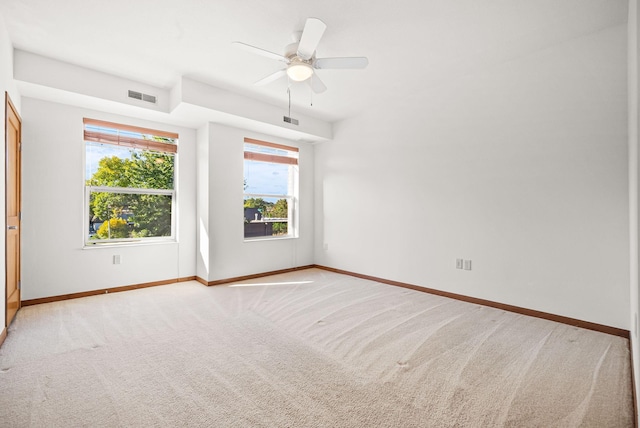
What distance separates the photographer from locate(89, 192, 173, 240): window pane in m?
4.13

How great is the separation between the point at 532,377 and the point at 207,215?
4130mm

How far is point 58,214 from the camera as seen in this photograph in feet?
12.3

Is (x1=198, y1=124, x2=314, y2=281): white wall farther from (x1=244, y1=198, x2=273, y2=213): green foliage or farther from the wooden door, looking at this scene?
the wooden door

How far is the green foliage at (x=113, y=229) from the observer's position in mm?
4176

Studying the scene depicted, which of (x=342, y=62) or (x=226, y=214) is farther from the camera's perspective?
(x=226, y=214)

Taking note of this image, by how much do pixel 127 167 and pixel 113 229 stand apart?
34.5 inches

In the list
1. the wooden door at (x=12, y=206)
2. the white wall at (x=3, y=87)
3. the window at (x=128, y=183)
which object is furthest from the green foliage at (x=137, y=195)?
the white wall at (x=3, y=87)

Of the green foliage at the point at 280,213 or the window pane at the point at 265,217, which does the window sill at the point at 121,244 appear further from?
the green foliage at the point at 280,213

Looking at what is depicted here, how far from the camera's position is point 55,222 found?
3.73 m

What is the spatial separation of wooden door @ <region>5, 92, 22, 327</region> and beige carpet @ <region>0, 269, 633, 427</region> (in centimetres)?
28

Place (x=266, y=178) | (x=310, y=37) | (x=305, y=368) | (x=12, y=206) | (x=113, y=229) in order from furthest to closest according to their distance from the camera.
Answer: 1. (x=266, y=178)
2. (x=113, y=229)
3. (x=12, y=206)
4. (x=310, y=37)
5. (x=305, y=368)

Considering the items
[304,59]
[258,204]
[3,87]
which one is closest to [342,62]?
[304,59]

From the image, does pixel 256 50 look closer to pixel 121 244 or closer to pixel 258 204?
pixel 258 204

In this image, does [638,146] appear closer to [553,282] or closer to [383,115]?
[553,282]
